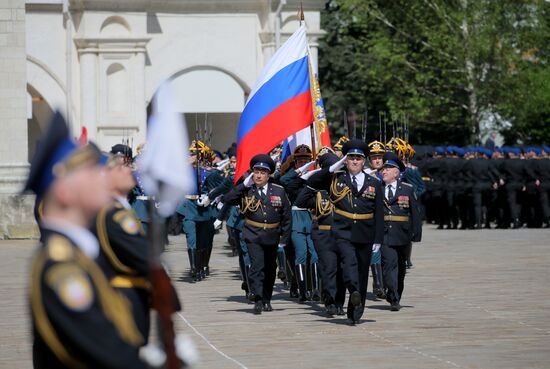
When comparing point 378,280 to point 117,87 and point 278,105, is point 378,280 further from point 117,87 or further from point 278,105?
point 117,87

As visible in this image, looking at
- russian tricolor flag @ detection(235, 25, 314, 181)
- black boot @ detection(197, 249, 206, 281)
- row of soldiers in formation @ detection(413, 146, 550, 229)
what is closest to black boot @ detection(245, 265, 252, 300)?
russian tricolor flag @ detection(235, 25, 314, 181)

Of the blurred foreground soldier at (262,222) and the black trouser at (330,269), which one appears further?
the blurred foreground soldier at (262,222)

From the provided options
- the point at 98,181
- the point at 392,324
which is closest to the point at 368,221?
the point at 392,324

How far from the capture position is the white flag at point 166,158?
494 cm

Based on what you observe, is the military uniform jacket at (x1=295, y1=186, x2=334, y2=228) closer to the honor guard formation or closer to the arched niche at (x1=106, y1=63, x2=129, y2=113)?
the honor guard formation

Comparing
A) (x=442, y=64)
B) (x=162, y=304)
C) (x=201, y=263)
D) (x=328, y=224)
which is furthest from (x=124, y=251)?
(x=442, y=64)

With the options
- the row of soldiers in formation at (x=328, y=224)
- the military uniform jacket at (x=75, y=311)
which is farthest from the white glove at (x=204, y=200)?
the military uniform jacket at (x=75, y=311)

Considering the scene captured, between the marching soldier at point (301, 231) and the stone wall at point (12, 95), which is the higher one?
the stone wall at point (12, 95)

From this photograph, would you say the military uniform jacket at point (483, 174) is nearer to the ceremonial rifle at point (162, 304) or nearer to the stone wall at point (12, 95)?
the stone wall at point (12, 95)

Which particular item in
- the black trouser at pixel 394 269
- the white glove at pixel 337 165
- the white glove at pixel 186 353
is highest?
the white glove at pixel 337 165

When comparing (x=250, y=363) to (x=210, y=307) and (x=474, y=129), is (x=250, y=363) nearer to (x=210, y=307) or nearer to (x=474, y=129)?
(x=210, y=307)

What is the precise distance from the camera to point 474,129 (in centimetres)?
4647

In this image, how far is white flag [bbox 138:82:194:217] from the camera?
16.2 ft

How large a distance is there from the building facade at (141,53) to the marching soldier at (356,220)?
2213 centimetres
